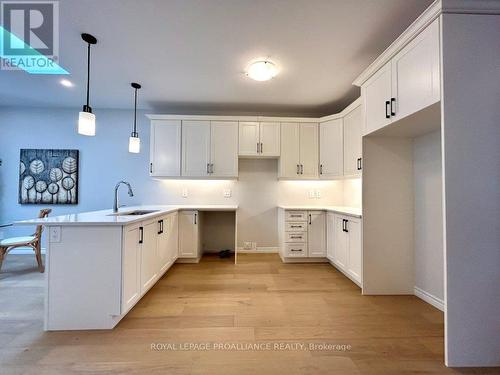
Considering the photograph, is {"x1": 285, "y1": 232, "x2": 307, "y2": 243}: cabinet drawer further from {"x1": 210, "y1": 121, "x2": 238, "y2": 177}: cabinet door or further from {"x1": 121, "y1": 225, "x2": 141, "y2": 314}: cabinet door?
{"x1": 121, "y1": 225, "x2": 141, "y2": 314}: cabinet door

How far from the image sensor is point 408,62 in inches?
70.2

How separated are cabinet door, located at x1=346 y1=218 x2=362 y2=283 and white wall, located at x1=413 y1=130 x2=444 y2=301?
23.0 inches

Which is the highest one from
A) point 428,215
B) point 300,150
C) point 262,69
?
point 262,69

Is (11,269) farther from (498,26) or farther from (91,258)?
(498,26)

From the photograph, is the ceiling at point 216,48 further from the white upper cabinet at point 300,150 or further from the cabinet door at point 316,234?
the cabinet door at point 316,234

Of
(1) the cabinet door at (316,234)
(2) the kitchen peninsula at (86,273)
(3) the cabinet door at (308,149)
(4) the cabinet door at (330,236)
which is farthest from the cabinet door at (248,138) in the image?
(2) the kitchen peninsula at (86,273)

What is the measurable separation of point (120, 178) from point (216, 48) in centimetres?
297

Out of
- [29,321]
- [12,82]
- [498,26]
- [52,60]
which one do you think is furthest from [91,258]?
[498,26]

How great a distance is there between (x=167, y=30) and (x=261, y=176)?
263 centimetres

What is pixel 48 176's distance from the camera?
3.86 m

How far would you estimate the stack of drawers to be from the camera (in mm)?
3463

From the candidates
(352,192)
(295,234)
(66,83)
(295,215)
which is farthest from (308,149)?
(66,83)

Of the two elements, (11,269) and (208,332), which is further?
(11,269)

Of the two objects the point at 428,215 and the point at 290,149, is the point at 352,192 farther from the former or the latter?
the point at 428,215
